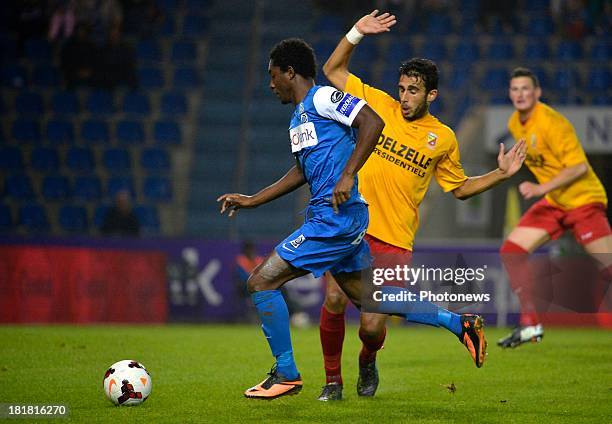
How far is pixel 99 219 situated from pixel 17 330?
581 cm

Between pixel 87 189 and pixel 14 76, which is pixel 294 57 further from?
pixel 14 76

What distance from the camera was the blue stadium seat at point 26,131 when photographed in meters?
19.1

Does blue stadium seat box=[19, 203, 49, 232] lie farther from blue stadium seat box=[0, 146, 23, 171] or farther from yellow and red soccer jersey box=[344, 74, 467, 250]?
yellow and red soccer jersey box=[344, 74, 467, 250]

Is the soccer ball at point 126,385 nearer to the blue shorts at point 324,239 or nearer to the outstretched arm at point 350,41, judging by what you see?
the blue shorts at point 324,239

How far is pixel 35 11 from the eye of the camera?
66.6 feet

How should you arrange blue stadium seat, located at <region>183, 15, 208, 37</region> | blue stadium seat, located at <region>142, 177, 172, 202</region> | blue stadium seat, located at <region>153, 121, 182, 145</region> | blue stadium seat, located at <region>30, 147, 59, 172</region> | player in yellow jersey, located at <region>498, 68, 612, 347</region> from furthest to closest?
blue stadium seat, located at <region>183, 15, 208, 37</region>
blue stadium seat, located at <region>153, 121, 182, 145</region>
blue stadium seat, located at <region>30, 147, 59, 172</region>
blue stadium seat, located at <region>142, 177, 172, 202</region>
player in yellow jersey, located at <region>498, 68, 612, 347</region>

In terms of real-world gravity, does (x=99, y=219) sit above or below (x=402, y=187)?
above

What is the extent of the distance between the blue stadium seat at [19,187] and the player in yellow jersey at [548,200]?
10496 mm

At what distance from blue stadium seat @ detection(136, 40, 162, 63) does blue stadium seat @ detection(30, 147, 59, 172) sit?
112 inches

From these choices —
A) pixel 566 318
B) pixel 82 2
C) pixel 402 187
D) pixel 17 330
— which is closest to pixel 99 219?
pixel 82 2

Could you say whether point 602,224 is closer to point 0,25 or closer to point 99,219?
point 99,219

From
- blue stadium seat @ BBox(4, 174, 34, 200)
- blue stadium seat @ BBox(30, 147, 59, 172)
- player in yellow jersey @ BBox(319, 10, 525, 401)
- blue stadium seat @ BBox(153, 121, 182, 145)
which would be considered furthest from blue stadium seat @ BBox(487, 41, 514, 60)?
player in yellow jersey @ BBox(319, 10, 525, 401)

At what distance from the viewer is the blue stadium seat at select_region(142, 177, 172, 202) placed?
18.5 metres

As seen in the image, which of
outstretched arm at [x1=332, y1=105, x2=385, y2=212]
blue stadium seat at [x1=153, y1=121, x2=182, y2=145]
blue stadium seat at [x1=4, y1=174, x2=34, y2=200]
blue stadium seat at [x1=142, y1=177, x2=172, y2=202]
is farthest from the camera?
blue stadium seat at [x1=153, y1=121, x2=182, y2=145]
